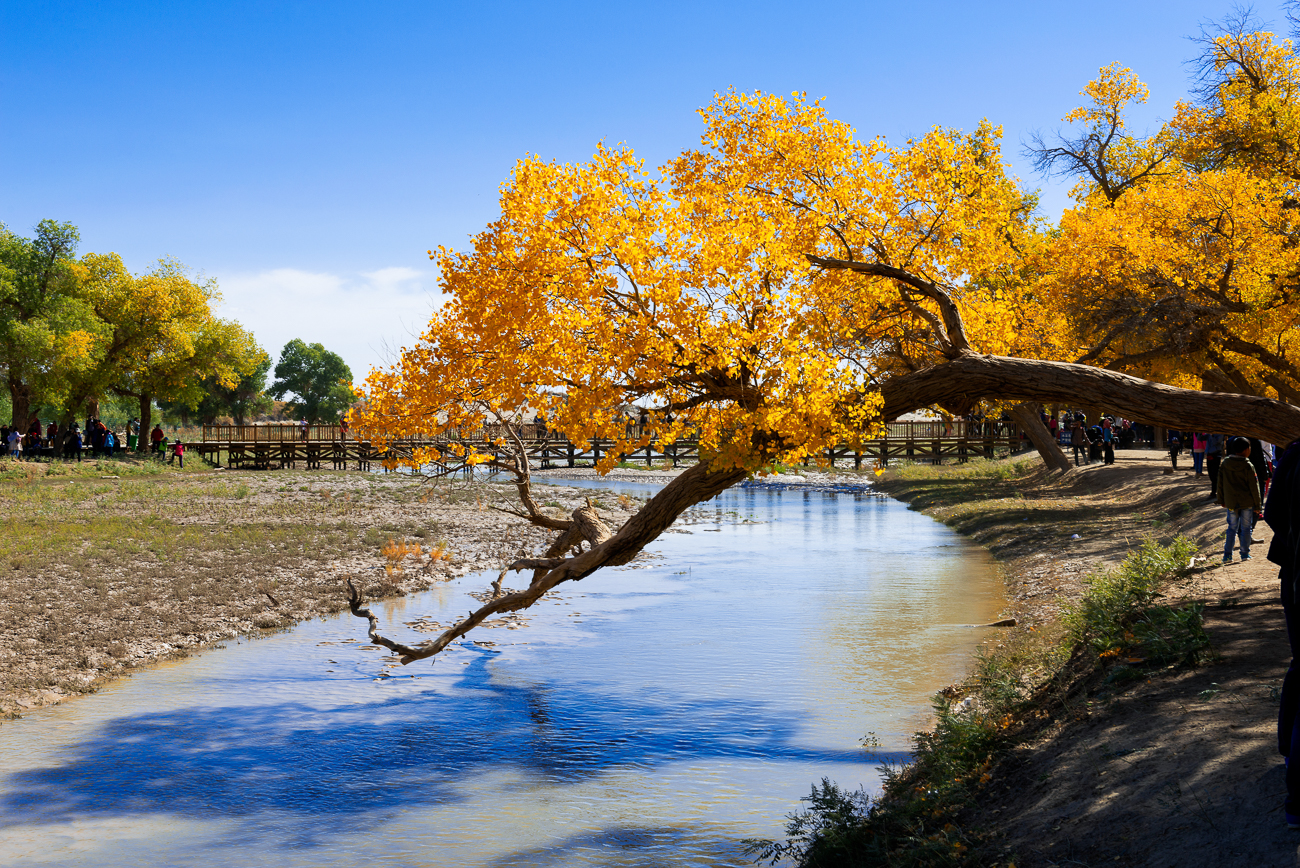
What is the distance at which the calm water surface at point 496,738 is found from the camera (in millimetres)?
8625

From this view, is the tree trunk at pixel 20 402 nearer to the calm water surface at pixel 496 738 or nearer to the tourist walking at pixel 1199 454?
the calm water surface at pixel 496 738

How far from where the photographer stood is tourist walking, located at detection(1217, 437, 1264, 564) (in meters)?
11.8

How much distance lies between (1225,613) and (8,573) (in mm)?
18899

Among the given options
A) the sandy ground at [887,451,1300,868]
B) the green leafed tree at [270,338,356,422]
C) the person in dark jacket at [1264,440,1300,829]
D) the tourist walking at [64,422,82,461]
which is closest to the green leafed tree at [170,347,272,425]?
the green leafed tree at [270,338,356,422]

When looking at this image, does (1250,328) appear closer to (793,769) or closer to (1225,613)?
(1225,613)

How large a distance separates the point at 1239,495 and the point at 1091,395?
3.48 metres

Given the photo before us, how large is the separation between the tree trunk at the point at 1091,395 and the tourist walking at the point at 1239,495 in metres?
2.04

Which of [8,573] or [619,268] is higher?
[619,268]

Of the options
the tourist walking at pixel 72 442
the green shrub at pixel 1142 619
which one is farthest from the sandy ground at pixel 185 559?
the green shrub at pixel 1142 619

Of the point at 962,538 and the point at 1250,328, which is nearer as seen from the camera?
the point at 1250,328

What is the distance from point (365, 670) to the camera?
13.9 metres

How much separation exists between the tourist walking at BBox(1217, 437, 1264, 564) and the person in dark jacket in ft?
25.6

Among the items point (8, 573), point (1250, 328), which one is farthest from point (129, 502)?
point (1250, 328)

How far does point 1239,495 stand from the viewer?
11930mm
